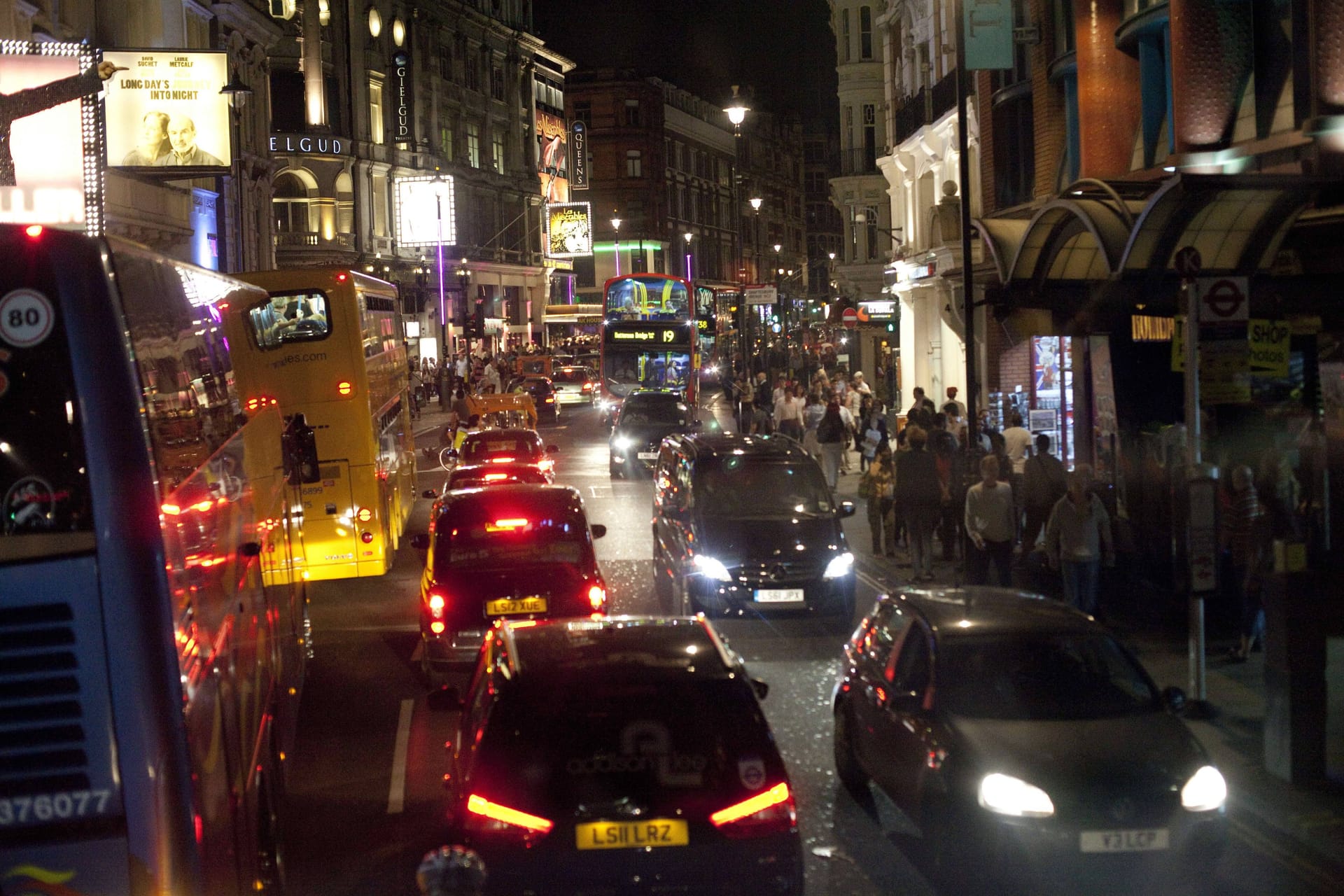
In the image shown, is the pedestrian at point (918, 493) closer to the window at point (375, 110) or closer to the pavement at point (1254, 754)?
the pavement at point (1254, 754)

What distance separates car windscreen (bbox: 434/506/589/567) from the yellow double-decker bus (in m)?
5.65

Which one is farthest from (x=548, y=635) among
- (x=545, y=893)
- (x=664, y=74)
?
(x=664, y=74)

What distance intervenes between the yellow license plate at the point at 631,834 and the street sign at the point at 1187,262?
23.2 feet

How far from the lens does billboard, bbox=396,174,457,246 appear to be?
2488 inches

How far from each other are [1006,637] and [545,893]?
11.8 feet

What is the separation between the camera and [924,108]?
38.4 m

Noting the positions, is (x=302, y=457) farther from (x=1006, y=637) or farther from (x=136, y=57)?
(x=136, y=57)

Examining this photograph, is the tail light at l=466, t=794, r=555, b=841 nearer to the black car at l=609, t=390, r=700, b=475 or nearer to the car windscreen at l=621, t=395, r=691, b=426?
the black car at l=609, t=390, r=700, b=475

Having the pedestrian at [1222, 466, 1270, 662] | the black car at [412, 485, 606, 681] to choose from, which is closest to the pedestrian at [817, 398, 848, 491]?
the pedestrian at [1222, 466, 1270, 662]

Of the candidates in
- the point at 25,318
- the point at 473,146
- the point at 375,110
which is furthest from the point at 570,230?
the point at 25,318

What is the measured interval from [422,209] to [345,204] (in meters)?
3.61

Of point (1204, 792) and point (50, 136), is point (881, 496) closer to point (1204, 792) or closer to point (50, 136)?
point (50, 136)

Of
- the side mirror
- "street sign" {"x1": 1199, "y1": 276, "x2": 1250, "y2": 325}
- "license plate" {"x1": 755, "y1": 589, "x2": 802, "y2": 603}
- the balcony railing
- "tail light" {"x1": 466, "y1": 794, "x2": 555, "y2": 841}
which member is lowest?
"license plate" {"x1": 755, "y1": 589, "x2": 802, "y2": 603}

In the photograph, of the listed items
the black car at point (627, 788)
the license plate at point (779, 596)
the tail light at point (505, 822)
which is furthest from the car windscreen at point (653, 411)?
the tail light at point (505, 822)
